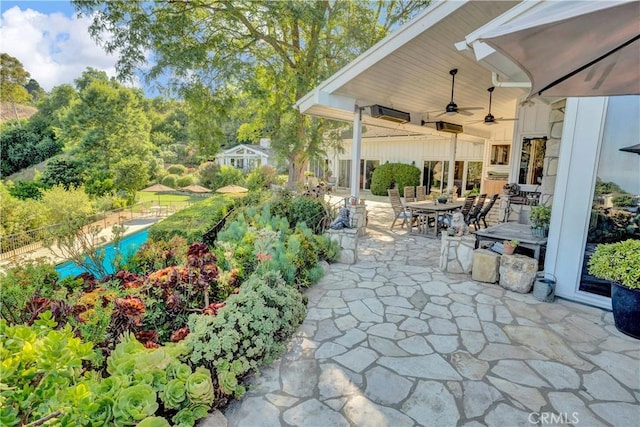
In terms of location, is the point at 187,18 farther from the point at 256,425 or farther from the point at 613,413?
the point at 613,413

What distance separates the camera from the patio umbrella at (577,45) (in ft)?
5.84

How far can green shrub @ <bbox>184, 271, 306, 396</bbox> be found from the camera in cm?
249

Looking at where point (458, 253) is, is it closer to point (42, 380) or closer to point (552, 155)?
point (552, 155)

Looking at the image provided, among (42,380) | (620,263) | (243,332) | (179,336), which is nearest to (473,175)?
(620,263)

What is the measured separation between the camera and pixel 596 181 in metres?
4.19

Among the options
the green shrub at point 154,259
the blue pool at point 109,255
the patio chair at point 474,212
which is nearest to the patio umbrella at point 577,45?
the green shrub at point 154,259

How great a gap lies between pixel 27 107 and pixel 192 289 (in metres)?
62.6

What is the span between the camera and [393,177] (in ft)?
58.2

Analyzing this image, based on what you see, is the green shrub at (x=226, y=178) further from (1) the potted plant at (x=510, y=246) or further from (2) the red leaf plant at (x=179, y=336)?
(2) the red leaf plant at (x=179, y=336)

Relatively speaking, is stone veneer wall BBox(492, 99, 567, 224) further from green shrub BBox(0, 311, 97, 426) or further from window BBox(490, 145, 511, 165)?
green shrub BBox(0, 311, 97, 426)

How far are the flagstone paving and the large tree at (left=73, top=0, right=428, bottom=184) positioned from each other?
307 inches

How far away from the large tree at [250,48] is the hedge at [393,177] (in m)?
6.98

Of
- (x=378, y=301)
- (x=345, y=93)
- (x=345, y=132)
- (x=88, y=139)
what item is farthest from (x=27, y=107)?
(x=378, y=301)

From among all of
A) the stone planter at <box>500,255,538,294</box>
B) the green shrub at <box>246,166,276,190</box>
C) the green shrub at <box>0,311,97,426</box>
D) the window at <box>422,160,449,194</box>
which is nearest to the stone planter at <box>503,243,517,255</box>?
the stone planter at <box>500,255,538,294</box>
